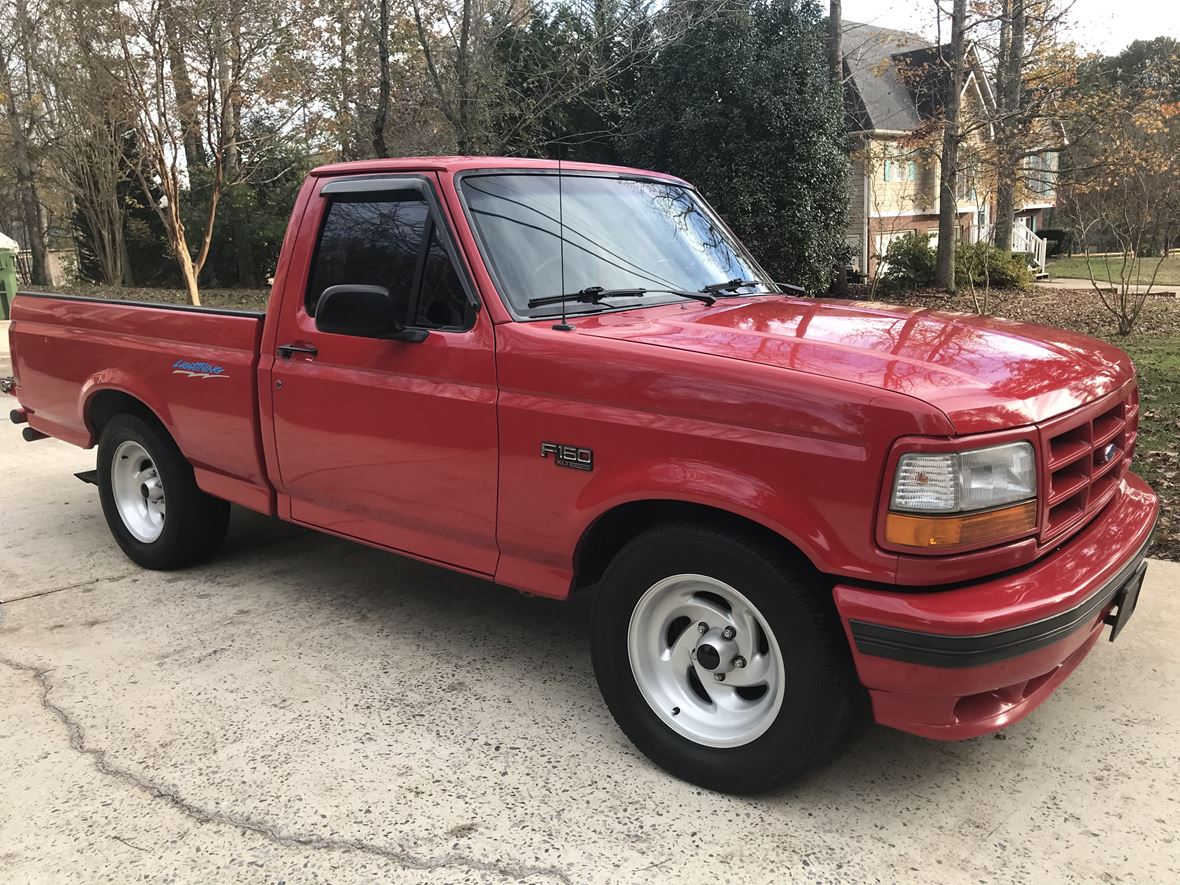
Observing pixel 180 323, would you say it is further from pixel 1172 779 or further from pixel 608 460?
pixel 1172 779

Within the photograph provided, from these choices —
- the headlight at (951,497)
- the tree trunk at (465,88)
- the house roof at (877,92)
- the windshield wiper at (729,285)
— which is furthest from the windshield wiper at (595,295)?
the house roof at (877,92)

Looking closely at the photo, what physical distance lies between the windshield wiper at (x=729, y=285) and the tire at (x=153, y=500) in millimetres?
2866

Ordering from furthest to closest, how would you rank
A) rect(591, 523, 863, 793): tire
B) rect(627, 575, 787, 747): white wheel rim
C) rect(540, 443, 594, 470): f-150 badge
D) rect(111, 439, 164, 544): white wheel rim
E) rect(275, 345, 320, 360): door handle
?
rect(111, 439, 164, 544): white wheel rim, rect(275, 345, 320, 360): door handle, rect(540, 443, 594, 470): f-150 badge, rect(627, 575, 787, 747): white wheel rim, rect(591, 523, 863, 793): tire

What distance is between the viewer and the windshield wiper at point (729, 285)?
395cm

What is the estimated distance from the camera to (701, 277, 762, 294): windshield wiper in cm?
395

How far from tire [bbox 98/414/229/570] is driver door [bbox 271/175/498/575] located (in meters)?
0.96

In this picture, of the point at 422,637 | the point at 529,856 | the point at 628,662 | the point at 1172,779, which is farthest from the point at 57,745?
the point at 1172,779

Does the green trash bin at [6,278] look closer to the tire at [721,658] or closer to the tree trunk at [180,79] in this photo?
the tree trunk at [180,79]

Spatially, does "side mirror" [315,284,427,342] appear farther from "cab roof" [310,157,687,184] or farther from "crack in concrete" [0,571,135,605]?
"crack in concrete" [0,571,135,605]

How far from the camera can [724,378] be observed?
2.76 metres

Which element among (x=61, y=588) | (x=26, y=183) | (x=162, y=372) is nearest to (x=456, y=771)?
(x=162, y=372)

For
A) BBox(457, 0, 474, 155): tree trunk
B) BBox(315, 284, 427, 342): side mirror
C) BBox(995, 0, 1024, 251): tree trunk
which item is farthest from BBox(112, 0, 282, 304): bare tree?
BBox(995, 0, 1024, 251): tree trunk

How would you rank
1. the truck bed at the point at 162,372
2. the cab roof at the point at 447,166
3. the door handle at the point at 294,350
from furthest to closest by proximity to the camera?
1. the truck bed at the point at 162,372
2. the door handle at the point at 294,350
3. the cab roof at the point at 447,166

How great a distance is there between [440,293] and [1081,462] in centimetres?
229
